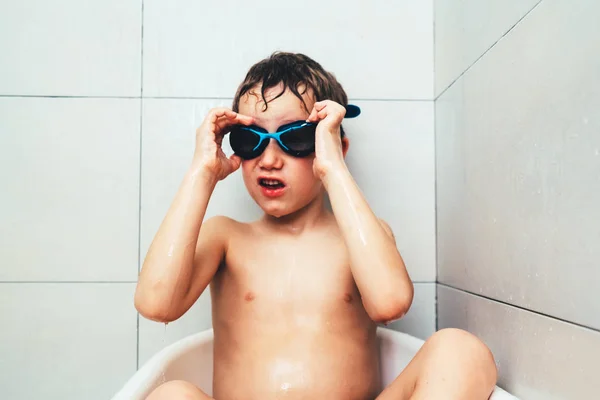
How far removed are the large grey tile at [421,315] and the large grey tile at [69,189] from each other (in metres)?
0.71

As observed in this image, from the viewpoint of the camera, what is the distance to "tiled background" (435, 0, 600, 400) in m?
0.64

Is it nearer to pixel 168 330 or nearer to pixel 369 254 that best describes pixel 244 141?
pixel 369 254

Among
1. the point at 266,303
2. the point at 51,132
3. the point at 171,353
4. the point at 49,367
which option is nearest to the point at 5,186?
the point at 51,132

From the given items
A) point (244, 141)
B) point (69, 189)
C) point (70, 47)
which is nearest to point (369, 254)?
point (244, 141)

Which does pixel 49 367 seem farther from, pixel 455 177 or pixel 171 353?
pixel 455 177

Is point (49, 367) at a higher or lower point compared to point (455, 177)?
lower

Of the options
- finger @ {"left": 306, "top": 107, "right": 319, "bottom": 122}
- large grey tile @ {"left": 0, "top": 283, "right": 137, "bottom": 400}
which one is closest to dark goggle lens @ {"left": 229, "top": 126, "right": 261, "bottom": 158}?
finger @ {"left": 306, "top": 107, "right": 319, "bottom": 122}

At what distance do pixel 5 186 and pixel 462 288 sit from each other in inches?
45.3

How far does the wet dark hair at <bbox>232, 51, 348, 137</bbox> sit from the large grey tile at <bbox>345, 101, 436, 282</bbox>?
275 millimetres

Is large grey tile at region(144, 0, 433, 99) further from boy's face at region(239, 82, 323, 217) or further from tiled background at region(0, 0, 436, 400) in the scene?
boy's face at region(239, 82, 323, 217)

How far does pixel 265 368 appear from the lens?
0.91m

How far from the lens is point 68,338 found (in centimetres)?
131

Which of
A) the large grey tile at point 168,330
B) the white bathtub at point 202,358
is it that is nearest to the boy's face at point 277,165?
the white bathtub at point 202,358

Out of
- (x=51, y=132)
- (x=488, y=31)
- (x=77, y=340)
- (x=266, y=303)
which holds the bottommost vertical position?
(x=77, y=340)
